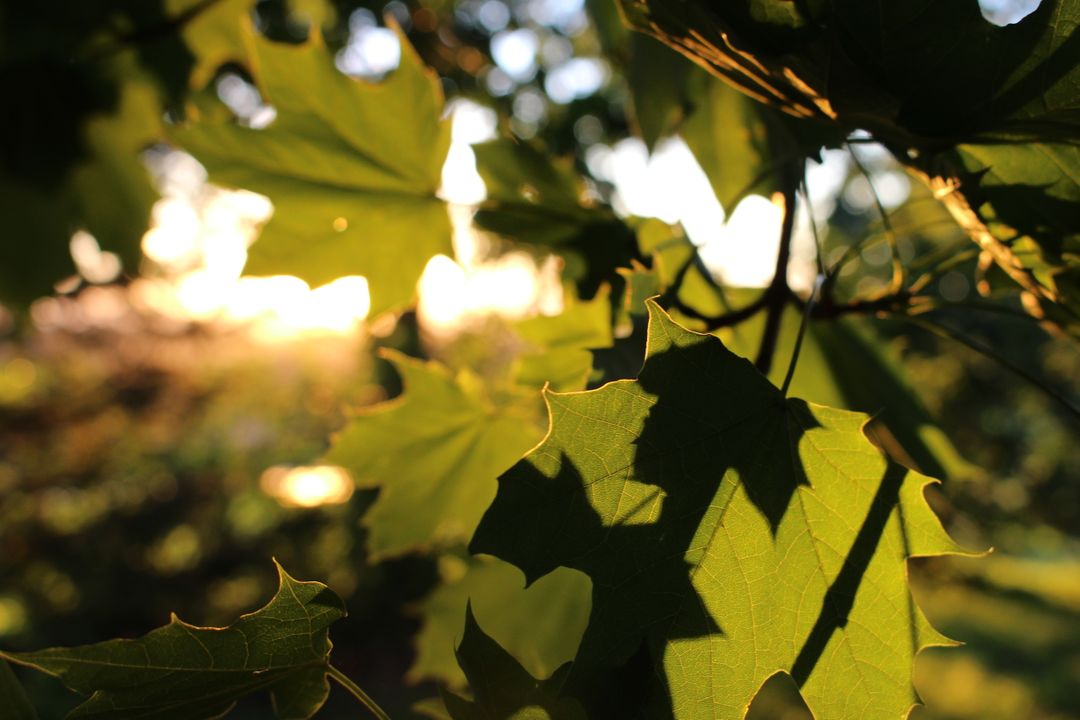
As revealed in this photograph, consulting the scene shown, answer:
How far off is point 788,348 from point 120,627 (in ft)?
21.7

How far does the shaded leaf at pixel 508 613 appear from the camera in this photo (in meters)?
1.14

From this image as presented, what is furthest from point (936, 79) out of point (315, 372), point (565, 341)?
point (315, 372)

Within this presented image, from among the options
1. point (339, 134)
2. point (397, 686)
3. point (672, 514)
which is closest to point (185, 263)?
point (397, 686)

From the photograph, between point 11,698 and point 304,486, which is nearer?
point 11,698

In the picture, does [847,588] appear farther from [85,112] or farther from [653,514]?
[85,112]

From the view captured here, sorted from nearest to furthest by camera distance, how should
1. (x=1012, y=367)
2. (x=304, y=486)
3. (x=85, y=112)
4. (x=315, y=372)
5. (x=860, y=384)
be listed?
(x=1012, y=367) → (x=860, y=384) → (x=85, y=112) → (x=304, y=486) → (x=315, y=372)

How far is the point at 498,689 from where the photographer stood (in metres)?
0.55

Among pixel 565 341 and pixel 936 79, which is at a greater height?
pixel 936 79

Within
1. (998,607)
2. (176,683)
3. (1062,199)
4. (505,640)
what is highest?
(1062,199)

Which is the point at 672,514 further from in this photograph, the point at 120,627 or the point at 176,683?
the point at 120,627

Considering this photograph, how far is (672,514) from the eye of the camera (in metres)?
0.54

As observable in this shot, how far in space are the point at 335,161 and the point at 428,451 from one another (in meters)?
0.42

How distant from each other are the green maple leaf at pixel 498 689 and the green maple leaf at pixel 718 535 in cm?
2

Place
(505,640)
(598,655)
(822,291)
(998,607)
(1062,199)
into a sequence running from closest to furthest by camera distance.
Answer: (598,655) → (1062,199) → (822,291) → (505,640) → (998,607)
